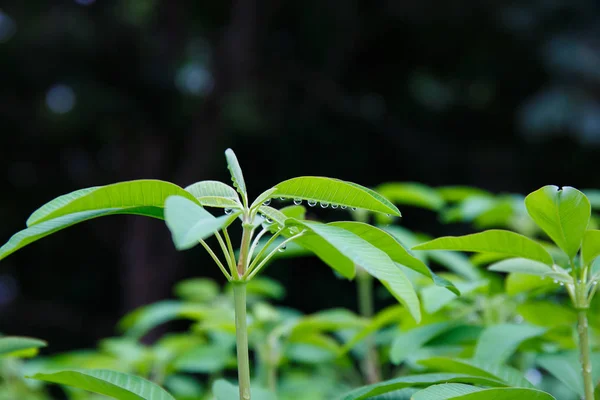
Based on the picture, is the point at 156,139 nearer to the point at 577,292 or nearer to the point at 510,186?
the point at 510,186

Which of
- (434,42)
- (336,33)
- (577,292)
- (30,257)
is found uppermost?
(336,33)

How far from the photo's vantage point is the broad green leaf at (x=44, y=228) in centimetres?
50

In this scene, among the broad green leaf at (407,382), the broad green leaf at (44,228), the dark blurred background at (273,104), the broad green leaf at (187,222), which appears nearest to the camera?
the broad green leaf at (187,222)

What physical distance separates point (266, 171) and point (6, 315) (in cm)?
262

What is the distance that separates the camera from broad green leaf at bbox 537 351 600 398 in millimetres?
684

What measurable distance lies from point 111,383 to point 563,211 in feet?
1.62

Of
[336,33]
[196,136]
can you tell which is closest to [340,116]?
[336,33]

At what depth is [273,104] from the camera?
481 centimetres

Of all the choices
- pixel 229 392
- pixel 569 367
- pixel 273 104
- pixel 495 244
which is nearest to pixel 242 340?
pixel 229 392

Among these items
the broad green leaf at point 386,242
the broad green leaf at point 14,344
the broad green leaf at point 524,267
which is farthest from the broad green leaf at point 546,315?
the broad green leaf at point 14,344

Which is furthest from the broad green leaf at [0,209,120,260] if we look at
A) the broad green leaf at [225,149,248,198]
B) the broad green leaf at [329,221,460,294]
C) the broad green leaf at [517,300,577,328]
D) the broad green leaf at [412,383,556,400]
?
the broad green leaf at [517,300,577,328]

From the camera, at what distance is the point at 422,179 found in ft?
14.9

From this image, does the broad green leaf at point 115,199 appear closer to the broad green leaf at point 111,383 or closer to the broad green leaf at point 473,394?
the broad green leaf at point 111,383

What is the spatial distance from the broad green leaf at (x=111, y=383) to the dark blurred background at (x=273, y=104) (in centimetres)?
359
